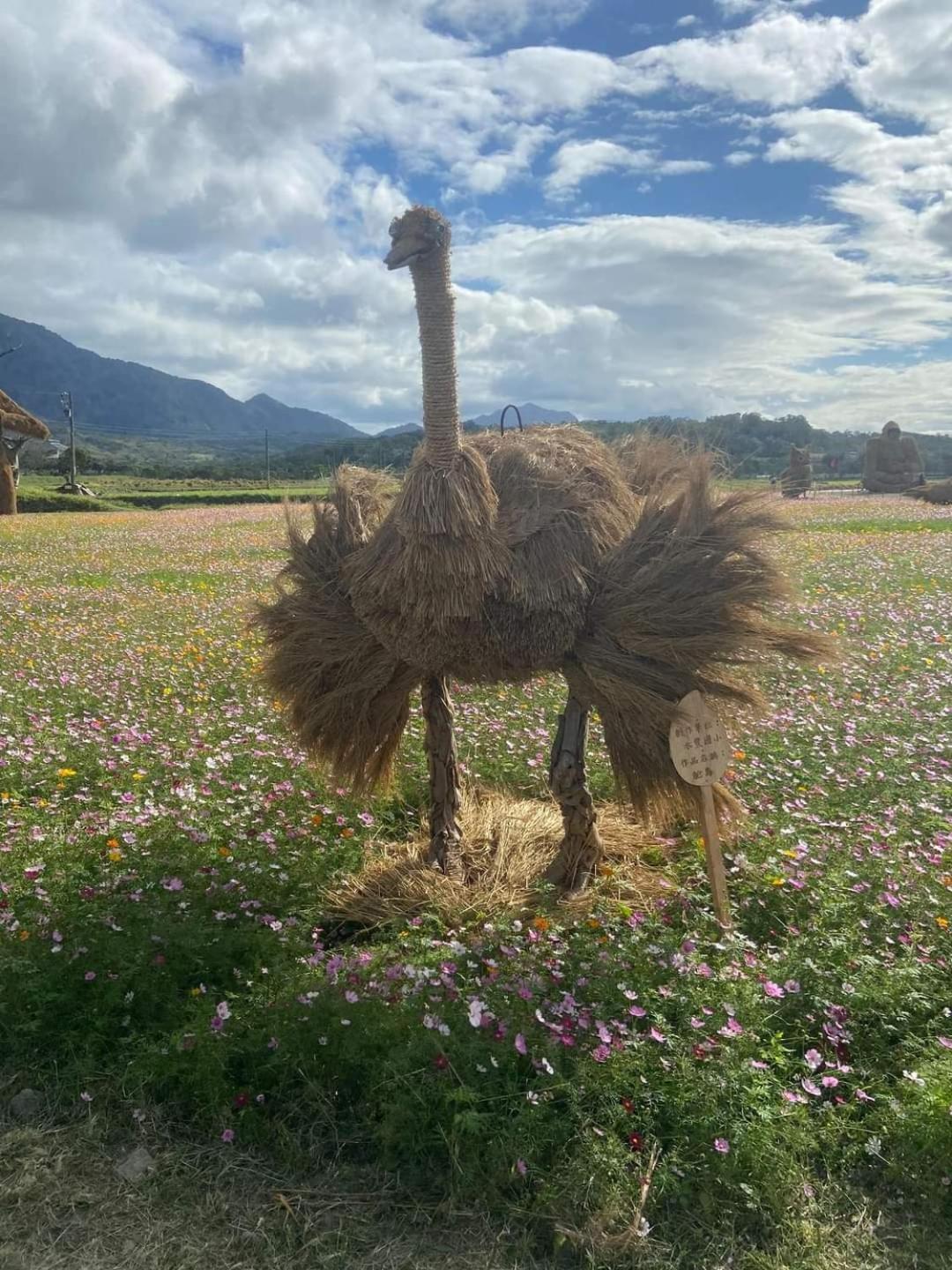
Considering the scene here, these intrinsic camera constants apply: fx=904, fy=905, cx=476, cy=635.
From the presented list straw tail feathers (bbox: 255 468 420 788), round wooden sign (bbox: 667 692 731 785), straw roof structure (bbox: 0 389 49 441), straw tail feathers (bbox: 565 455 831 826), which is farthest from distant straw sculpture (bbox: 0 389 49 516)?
round wooden sign (bbox: 667 692 731 785)

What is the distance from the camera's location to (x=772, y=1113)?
116 inches

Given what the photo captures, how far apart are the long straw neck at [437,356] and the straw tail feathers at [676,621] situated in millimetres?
913

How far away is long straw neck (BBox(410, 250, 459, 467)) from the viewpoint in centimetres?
382

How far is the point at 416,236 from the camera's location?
3781 mm

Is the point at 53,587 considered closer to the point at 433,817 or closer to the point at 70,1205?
the point at 433,817

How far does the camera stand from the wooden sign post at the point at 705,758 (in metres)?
3.91

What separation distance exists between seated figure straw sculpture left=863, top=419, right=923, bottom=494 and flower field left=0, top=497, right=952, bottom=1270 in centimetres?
3289

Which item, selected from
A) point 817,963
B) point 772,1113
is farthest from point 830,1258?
point 817,963

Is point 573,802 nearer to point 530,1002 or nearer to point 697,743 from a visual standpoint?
point 697,743

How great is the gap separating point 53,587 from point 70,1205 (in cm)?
1249

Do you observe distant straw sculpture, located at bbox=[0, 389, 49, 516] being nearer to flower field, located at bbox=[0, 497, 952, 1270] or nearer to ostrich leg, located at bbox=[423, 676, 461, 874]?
flower field, located at bbox=[0, 497, 952, 1270]

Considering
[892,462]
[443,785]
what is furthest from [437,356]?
[892,462]

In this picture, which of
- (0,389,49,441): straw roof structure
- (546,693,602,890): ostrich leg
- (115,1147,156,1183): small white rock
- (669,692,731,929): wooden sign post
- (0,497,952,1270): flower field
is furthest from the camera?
(0,389,49,441): straw roof structure

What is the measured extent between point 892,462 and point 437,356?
36.5 metres
